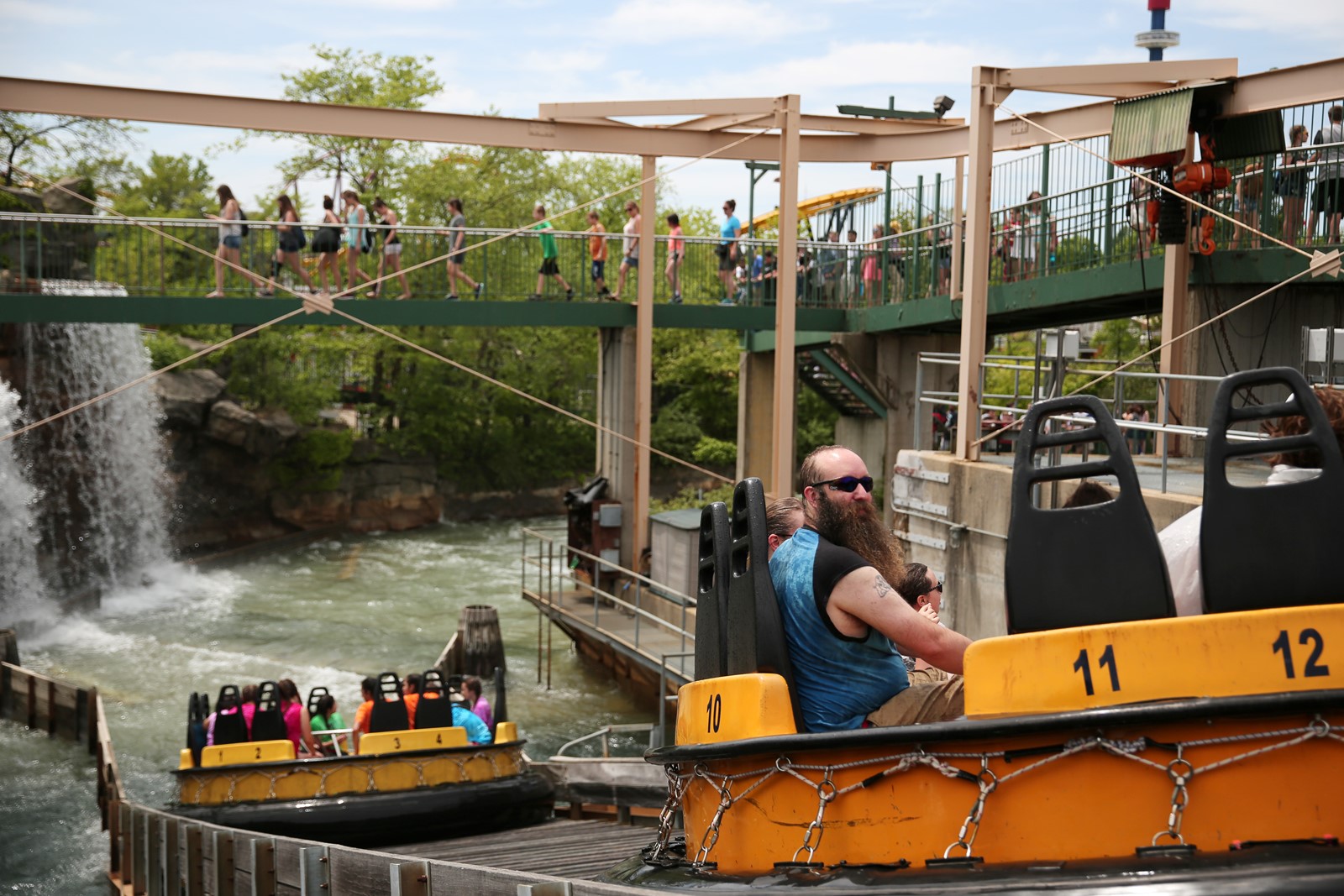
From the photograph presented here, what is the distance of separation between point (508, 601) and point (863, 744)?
27045 millimetres

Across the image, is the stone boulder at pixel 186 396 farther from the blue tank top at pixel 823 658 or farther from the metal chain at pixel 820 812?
the metal chain at pixel 820 812

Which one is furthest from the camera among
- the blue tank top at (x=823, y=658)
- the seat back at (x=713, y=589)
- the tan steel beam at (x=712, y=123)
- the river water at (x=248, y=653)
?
the tan steel beam at (x=712, y=123)

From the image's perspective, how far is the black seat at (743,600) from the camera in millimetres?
4305

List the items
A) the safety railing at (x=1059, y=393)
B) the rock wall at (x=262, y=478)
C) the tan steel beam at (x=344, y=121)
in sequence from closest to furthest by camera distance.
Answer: the safety railing at (x=1059, y=393)
the tan steel beam at (x=344, y=121)
the rock wall at (x=262, y=478)

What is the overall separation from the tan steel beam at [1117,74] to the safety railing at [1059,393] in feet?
9.43

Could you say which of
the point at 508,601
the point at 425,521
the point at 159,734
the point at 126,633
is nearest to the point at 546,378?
the point at 425,521

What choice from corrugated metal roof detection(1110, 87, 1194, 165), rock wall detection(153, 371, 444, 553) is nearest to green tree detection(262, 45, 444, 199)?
rock wall detection(153, 371, 444, 553)

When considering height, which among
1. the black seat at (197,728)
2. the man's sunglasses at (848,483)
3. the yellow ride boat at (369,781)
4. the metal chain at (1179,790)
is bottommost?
the yellow ride boat at (369,781)

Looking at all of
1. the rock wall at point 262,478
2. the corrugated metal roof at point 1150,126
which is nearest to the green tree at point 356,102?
the rock wall at point 262,478

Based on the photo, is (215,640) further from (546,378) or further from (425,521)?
(546,378)

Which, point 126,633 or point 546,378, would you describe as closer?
point 126,633

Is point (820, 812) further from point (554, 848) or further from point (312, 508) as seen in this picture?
point (312, 508)

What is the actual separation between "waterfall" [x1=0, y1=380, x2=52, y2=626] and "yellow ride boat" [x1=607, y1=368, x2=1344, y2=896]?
28088mm

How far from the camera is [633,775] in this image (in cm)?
1285
